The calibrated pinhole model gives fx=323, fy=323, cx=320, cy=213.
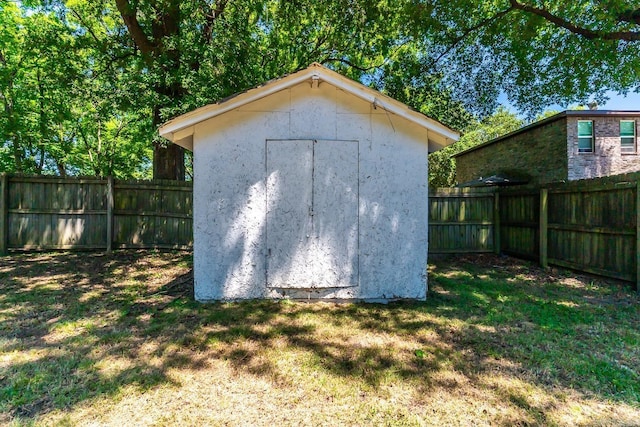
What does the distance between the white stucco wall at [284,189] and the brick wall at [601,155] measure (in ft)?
36.2

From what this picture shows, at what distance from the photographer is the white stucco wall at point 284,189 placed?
493 centimetres

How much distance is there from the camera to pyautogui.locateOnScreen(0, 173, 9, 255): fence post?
7941 millimetres

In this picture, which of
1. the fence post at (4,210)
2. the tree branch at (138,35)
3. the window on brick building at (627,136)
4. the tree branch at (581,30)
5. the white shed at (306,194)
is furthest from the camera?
the window on brick building at (627,136)

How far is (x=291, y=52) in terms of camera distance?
1074 cm

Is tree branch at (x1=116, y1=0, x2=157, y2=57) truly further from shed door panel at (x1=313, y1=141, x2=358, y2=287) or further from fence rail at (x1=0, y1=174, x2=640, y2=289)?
shed door panel at (x1=313, y1=141, x2=358, y2=287)

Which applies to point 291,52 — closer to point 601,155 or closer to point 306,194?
point 306,194

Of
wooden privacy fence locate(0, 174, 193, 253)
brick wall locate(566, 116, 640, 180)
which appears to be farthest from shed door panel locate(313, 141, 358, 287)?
brick wall locate(566, 116, 640, 180)

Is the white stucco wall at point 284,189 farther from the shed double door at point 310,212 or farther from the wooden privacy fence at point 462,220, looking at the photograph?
the wooden privacy fence at point 462,220

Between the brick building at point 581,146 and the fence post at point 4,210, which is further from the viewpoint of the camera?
the brick building at point 581,146

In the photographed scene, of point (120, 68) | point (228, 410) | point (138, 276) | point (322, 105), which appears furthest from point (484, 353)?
point (120, 68)

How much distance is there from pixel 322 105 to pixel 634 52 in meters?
10.6

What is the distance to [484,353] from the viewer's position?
3391 mm

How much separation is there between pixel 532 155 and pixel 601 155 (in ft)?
7.49

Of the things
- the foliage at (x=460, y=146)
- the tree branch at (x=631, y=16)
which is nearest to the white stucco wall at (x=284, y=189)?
the tree branch at (x=631, y=16)
